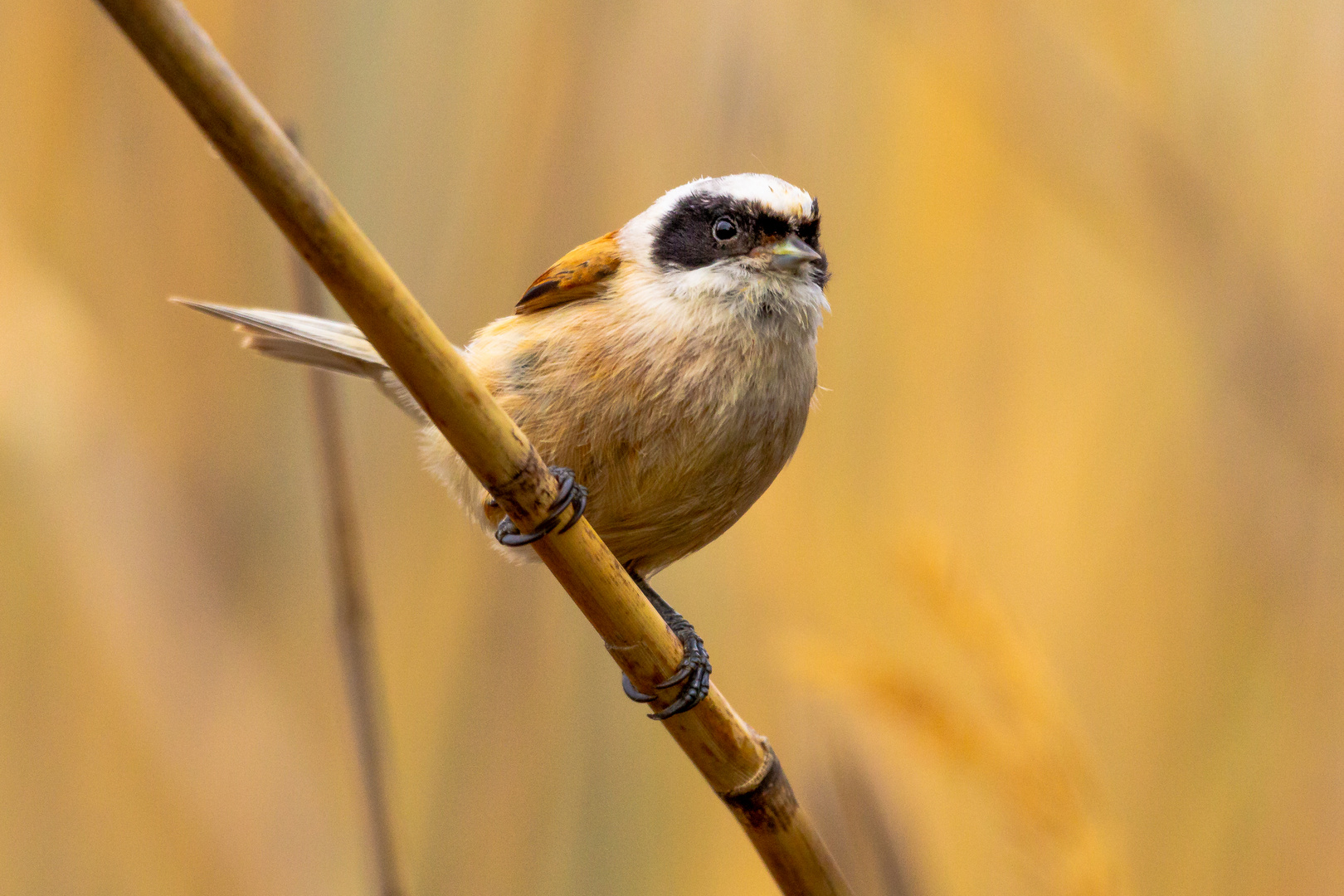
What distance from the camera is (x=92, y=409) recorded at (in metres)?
1.64

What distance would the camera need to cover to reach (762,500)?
6.39 ft

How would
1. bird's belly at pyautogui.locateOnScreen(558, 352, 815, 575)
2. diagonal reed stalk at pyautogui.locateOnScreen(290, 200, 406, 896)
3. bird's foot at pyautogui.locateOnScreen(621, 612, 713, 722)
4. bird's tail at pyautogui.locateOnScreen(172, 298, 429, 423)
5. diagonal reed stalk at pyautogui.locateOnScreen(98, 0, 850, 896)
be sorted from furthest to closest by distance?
1. bird's tail at pyautogui.locateOnScreen(172, 298, 429, 423)
2. bird's belly at pyautogui.locateOnScreen(558, 352, 815, 575)
3. diagonal reed stalk at pyautogui.locateOnScreen(290, 200, 406, 896)
4. bird's foot at pyautogui.locateOnScreen(621, 612, 713, 722)
5. diagonal reed stalk at pyautogui.locateOnScreen(98, 0, 850, 896)

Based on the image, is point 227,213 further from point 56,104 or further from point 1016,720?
point 1016,720

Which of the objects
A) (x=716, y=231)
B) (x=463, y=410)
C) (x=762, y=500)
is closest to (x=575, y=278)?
(x=716, y=231)

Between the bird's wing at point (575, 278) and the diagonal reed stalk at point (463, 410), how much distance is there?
661 millimetres

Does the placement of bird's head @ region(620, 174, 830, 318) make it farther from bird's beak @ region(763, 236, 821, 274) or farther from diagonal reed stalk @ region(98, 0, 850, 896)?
diagonal reed stalk @ region(98, 0, 850, 896)

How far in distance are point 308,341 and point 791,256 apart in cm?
76

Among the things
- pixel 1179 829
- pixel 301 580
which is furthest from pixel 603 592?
pixel 1179 829

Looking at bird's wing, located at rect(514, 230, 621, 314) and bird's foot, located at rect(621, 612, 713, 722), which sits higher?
bird's wing, located at rect(514, 230, 621, 314)

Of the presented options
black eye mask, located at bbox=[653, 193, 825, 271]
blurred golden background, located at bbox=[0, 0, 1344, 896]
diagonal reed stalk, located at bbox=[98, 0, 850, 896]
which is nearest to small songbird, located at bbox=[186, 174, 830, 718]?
black eye mask, located at bbox=[653, 193, 825, 271]

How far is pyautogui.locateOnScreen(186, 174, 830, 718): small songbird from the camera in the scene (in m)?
1.43

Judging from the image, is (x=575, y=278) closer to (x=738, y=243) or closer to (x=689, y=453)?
(x=738, y=243)

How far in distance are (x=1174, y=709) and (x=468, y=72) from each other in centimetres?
174

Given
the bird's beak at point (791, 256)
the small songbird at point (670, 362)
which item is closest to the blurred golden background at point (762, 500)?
the small songbird at point (670, 362)
